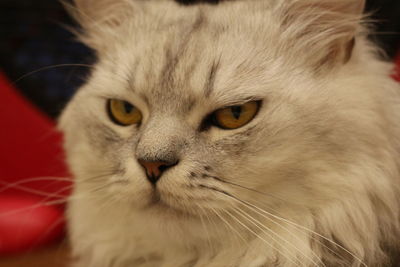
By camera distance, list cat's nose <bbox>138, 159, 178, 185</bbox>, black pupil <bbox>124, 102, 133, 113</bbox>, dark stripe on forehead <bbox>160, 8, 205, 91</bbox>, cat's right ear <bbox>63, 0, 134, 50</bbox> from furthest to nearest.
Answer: cat's right ear <bbox>63, 0, 134, 50</bbox> < black pupil <bbox>124, 102, 133, 113</bbox> < dark stripe on forehead <bbox>160, 8, 205, 91</bbox> < cat's nose <bbox>138, 159, 178, 185</bbox>

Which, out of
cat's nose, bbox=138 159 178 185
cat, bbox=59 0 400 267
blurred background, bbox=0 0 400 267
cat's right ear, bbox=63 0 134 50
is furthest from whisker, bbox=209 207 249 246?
blurred background, bbox=0 0 400 267

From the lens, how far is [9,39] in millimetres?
2246

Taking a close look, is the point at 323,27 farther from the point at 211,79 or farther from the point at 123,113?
the point at 123,113

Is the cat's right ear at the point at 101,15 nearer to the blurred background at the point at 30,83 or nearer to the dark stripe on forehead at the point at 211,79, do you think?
the dark stripe on forehead at the point at 211,79

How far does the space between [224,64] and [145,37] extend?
274mm

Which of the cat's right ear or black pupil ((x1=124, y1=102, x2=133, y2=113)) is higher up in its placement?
the cat's right ear

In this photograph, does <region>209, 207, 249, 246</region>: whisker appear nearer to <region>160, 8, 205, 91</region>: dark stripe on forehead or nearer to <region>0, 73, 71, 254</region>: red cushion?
<region>160, 8, 205, 91</region>: dark stripe on forehead

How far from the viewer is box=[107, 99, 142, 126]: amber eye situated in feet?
3.89

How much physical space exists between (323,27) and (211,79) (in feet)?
1.08

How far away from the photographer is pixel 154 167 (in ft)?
3.28

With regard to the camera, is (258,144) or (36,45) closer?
(258,144)

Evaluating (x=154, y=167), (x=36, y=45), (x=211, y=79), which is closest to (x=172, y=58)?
(x=211, y=79)

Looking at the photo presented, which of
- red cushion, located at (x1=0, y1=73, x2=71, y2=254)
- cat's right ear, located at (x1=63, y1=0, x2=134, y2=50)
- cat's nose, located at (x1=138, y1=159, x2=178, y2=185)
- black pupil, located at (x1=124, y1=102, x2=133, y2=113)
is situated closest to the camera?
cat's nose, located at (x1=138, y1=159, x2=178, y2=185)

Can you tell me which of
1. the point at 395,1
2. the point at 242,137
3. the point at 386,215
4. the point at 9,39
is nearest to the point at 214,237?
the point at 242,137
